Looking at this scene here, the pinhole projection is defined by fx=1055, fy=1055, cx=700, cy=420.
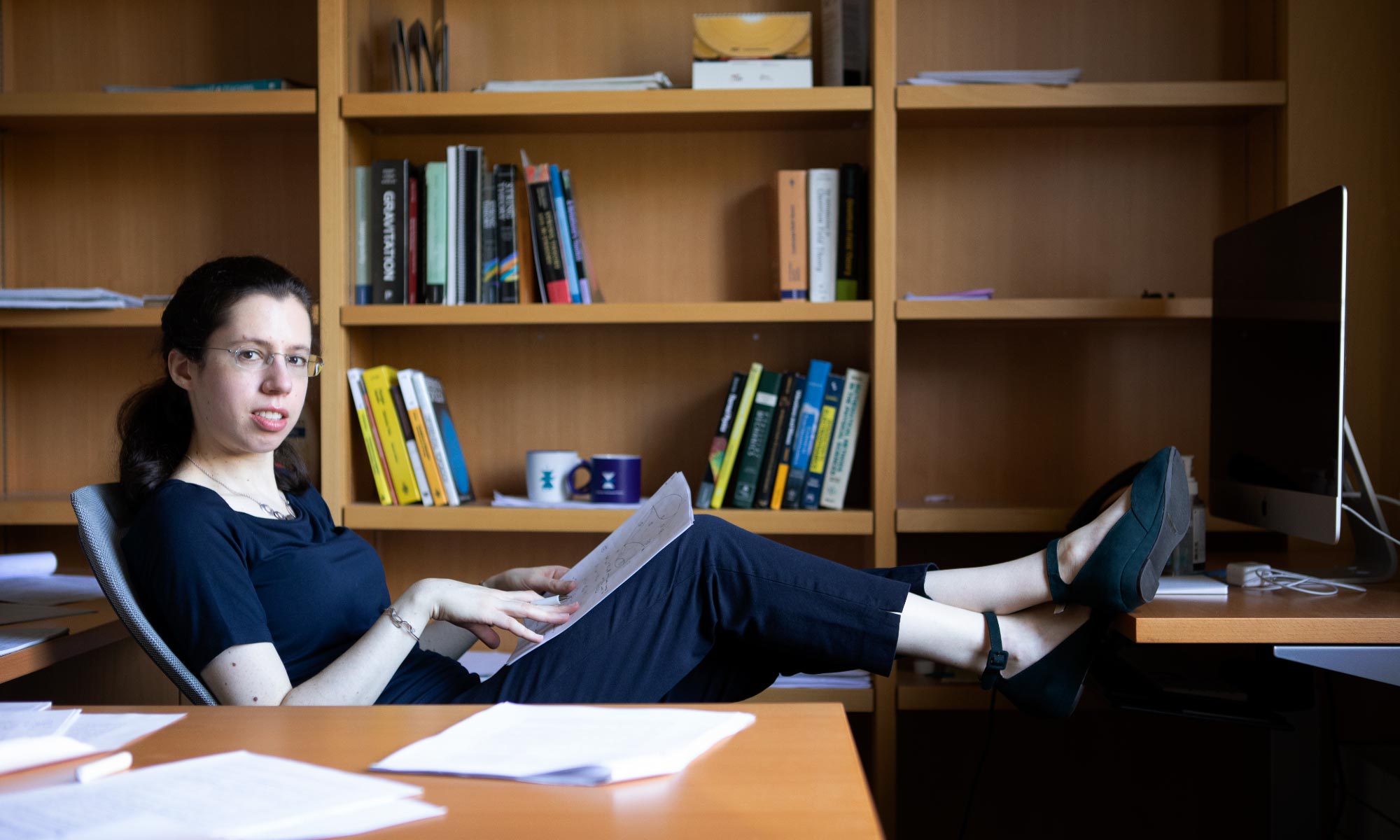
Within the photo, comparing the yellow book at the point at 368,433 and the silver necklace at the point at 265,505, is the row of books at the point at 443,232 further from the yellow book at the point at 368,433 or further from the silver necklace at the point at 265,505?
the silver necklace at the point at 265,505

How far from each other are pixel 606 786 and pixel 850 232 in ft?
4.83

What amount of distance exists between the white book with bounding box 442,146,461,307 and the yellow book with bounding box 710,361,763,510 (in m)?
0.58

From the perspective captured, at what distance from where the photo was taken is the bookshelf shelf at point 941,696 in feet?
6.10

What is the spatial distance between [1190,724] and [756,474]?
1.03 metres

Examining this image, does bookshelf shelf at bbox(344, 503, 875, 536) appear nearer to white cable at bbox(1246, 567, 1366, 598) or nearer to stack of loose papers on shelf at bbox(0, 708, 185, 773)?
white cable at bbox(1246, 567, 1366, 598)

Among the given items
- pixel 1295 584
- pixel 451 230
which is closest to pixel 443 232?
pixel 451 230

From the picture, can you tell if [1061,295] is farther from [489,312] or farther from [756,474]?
[489,312]

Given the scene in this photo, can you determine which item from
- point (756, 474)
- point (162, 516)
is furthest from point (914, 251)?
point (162, 516)

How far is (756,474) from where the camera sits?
6.46 ft

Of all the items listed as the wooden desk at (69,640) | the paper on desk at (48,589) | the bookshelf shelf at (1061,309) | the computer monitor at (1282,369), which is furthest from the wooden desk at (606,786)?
the bookshelf shelf at (1061,309)

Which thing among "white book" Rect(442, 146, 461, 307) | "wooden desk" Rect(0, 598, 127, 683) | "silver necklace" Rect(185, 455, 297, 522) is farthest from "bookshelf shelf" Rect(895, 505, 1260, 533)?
"wooden desk" Rect(0, 598, 127, 683)

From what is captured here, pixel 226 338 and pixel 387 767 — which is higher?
pixel 226 338

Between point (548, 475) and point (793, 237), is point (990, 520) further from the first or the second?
point (548, 475)

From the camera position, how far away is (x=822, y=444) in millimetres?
1960
